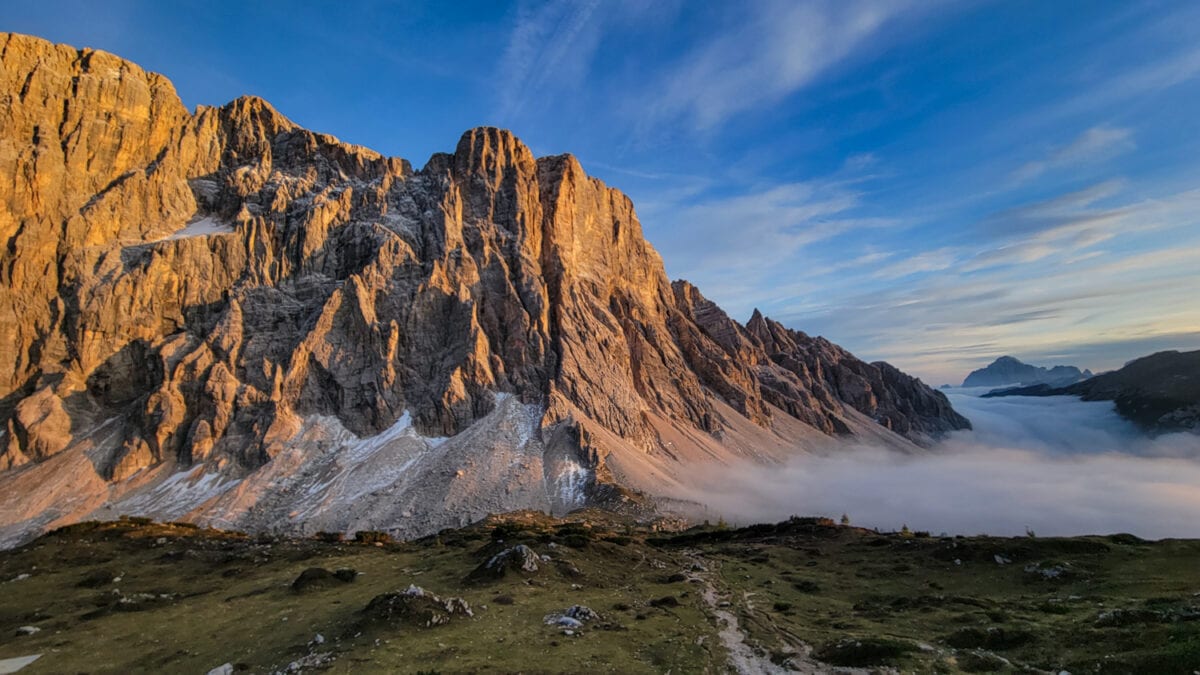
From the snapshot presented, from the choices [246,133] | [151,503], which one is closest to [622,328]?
[151,503]

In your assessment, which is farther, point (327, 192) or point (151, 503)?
point (327, 192)

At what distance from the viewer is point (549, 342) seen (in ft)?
491

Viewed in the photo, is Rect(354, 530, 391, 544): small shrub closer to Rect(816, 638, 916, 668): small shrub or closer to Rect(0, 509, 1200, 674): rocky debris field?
Rect(0, 509, 1200, 674): rocky debris field

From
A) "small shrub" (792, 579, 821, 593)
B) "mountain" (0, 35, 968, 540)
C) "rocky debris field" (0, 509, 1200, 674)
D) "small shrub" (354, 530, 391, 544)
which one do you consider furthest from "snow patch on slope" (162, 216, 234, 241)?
"small shrub" (792, 579, 821, 593)

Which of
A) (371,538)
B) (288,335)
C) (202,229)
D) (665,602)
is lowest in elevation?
(371,538)

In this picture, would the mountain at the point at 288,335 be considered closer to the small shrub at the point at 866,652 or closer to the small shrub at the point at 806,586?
Result: the small shrub at the point at 806,586

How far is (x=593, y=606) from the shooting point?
34.7 m

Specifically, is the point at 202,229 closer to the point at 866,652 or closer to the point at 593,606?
the point at 593,606

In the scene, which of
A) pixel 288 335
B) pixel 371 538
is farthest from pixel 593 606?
pixel 288 335

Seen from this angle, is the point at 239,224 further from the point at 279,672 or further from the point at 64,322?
the point at 279,672

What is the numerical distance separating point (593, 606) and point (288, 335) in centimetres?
13070

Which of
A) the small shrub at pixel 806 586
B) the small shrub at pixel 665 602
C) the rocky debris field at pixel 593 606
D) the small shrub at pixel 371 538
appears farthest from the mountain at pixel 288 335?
the small shrub at pixel 665 602

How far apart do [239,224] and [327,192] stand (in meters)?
25.9

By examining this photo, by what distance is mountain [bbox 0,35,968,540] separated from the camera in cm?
11000
